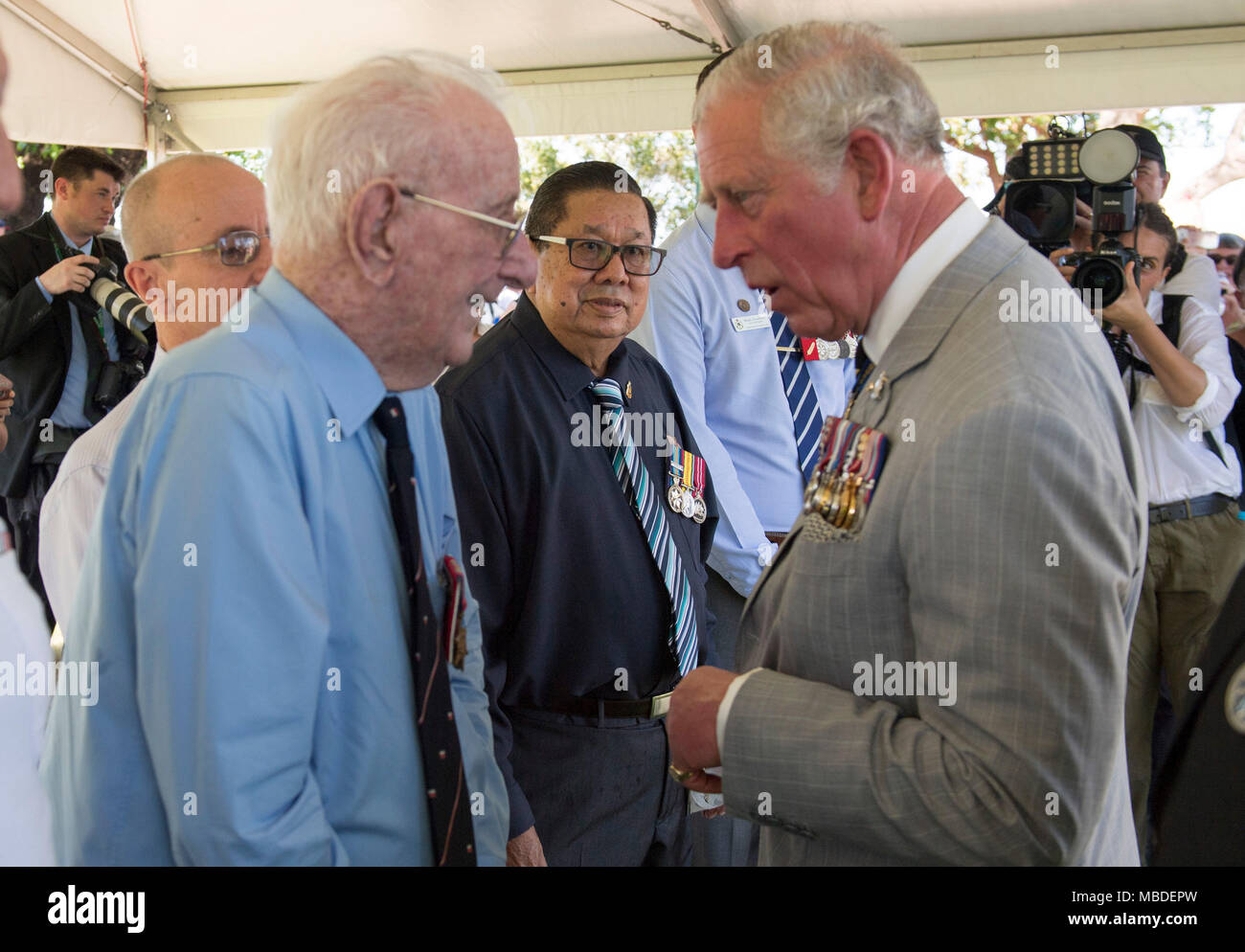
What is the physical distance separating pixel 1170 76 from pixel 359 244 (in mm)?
4956

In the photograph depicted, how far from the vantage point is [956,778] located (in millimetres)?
1273

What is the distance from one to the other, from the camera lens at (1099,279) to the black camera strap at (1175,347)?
79 centimetres

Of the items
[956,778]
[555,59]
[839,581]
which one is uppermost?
[555,59]

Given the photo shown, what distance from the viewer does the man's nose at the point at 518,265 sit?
1562mm

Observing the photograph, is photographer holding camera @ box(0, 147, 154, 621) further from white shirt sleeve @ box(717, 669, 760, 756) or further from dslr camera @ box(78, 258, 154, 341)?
white shirt sleeve @ box(717, 669, 760, 756)

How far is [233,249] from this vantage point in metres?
2.44

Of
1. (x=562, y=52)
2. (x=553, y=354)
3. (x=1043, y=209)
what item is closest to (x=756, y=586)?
(x=553, y=354)

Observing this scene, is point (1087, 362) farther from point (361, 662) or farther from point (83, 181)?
point (83, 181)

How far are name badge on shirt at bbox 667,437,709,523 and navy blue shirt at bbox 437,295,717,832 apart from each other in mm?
165

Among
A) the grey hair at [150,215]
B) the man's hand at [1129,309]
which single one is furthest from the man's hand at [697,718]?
the man's hand at [1129,309]

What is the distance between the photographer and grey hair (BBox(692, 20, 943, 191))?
1.41m

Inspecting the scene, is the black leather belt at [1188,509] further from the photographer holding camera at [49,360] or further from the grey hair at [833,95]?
the photographer holding camera at [49,360]

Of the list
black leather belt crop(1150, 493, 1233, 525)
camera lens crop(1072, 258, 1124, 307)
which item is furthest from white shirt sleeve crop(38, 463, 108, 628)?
black leather belt crop(1150, 493, 1233, 525)

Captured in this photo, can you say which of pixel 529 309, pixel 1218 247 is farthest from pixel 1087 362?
pixel 1218 247
